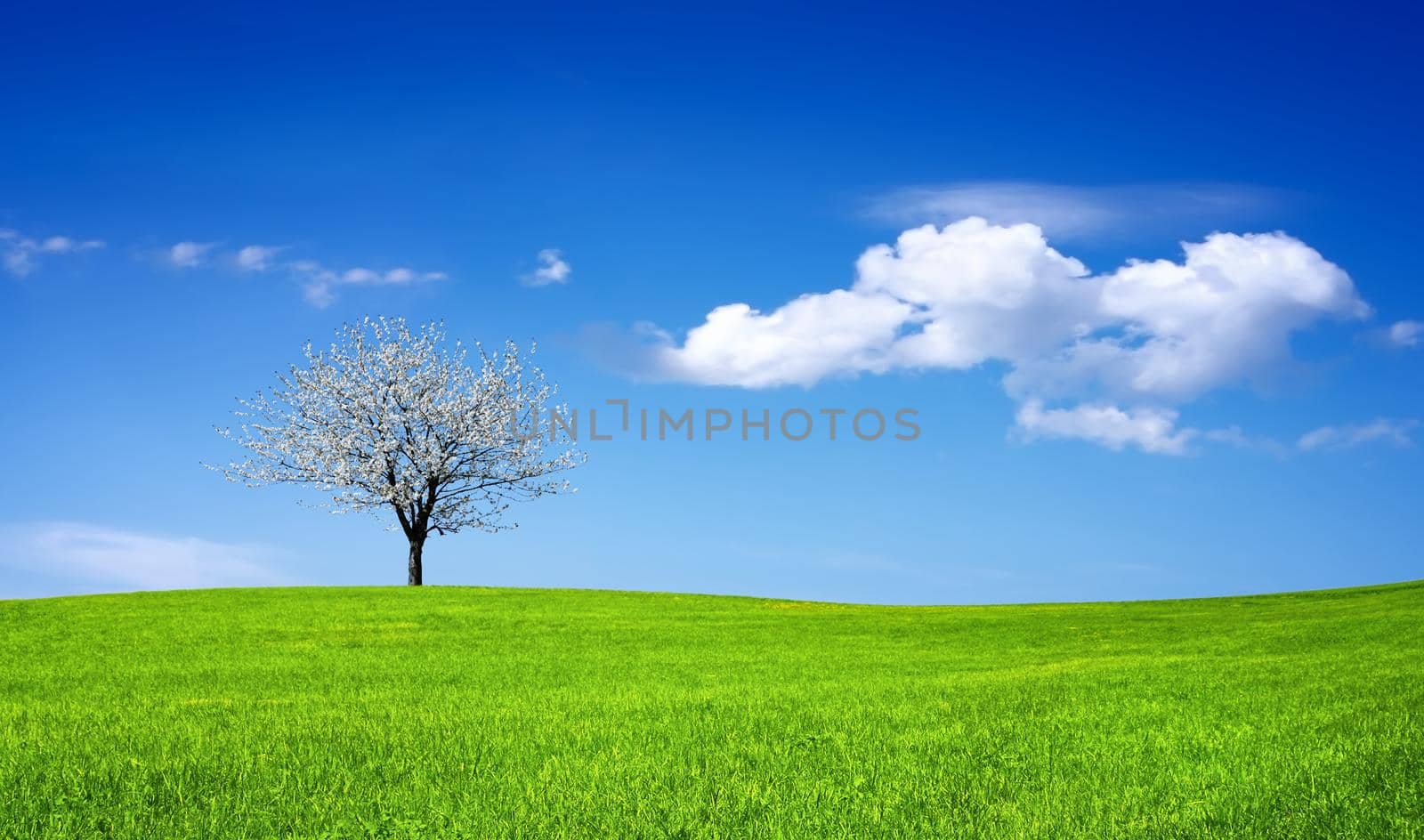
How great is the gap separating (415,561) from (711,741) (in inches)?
1671

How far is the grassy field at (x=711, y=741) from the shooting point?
8.16m

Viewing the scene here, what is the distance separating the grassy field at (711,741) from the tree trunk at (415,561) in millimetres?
22208

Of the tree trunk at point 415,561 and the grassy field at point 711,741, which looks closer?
the grassy field at point 711,741

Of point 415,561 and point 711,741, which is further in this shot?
point 415,561

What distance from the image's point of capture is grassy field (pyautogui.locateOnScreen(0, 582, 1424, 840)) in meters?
8.16

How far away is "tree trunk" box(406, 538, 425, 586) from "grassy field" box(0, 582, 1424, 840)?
2221cm

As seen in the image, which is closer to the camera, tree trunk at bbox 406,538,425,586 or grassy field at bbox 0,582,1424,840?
grassy field at bbox 0,582,1424,840

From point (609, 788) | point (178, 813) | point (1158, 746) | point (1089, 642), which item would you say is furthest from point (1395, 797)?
point (1089, 642)

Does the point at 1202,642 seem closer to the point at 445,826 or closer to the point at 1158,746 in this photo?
the point at 1158,746

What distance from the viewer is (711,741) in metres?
11.5

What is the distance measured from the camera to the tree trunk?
51188mm

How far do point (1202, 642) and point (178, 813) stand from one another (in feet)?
90.2

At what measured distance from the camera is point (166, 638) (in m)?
30.5

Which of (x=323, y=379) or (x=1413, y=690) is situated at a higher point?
(x=323, y=379)
